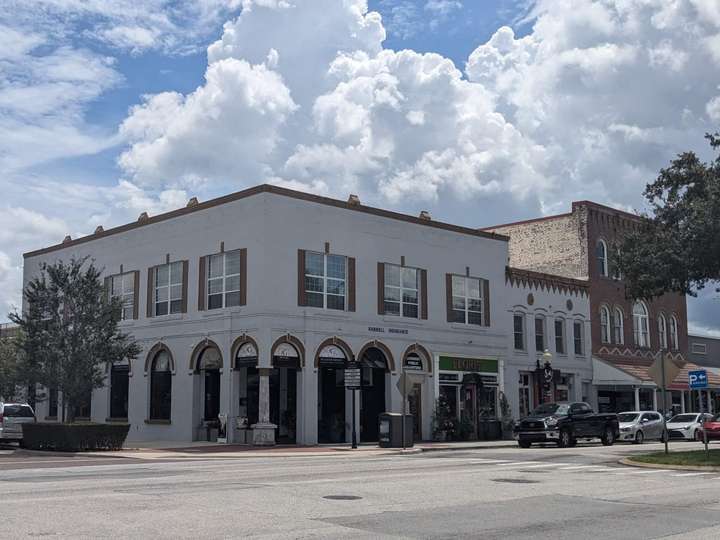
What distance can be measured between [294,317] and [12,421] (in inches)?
426

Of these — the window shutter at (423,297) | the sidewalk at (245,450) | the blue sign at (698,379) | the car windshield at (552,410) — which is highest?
the window shutter at (423,297)

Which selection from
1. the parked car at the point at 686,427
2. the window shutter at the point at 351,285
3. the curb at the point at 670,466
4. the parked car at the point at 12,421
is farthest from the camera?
the parked car at the point at 686,427

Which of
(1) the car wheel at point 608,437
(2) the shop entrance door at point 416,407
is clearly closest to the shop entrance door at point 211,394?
(2) the shop entrance door at point 416,407

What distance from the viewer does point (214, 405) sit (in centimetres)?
3569

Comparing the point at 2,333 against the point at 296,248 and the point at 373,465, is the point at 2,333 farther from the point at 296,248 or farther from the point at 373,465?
the point at 373,465

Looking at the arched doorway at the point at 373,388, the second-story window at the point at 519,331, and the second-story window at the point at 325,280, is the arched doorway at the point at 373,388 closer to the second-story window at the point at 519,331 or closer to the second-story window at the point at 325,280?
the second-story window at the point at 325,280

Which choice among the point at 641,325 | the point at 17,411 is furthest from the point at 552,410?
the point at 641,325

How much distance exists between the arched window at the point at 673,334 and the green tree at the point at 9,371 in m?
38.2

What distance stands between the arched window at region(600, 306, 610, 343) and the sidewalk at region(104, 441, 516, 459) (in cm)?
1684

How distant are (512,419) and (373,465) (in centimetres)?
2075

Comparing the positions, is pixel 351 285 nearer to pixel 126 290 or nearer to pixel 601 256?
pixel 126 290

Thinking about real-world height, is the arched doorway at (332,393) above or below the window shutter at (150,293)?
below

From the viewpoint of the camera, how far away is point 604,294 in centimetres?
4953

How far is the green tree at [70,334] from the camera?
31.0m
